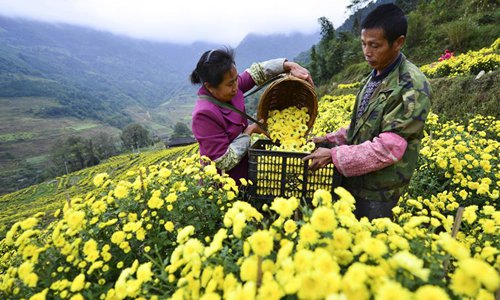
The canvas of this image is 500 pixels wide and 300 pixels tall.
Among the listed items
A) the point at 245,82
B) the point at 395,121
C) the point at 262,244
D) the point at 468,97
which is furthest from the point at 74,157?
the point at 262,244

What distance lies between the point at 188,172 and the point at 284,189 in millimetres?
822

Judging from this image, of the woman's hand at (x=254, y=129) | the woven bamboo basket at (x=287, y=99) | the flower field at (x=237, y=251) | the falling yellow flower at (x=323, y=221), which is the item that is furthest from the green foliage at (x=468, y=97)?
the falling yellow flower at (x=323, y=221)

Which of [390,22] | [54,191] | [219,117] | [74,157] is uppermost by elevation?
[390,22]

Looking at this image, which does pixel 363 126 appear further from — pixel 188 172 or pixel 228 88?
pixel 188 172

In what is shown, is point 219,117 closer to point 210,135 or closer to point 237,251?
point 210,135

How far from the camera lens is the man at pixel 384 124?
1.89 m

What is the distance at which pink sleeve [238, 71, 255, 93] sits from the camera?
336 cm

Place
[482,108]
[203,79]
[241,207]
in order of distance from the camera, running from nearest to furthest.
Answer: [241,207] → [203,79] → [482,108]

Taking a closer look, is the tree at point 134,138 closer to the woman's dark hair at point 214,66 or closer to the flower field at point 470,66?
the flower field at point 470,66

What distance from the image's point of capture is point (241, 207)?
1504mm

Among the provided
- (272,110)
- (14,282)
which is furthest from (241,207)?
(272,110)

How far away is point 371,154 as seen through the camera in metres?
1.91

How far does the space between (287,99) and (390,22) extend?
56.5 inches

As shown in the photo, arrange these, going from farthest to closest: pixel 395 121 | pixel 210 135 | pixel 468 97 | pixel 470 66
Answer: pixel 470 66, pixel 468 97, pixel 210 135, pixel 395 121
